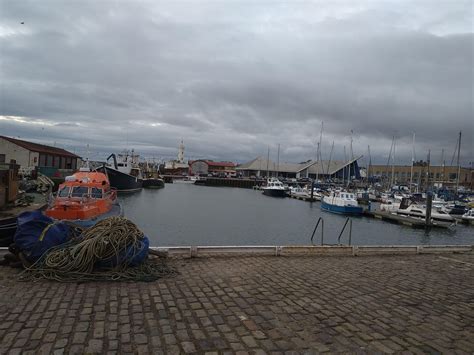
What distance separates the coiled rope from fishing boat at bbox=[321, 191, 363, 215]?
40.1 metres

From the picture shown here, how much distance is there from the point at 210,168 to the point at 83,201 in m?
134

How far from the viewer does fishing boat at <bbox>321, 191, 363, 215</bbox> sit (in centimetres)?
4344

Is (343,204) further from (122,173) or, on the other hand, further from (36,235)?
(36,235)

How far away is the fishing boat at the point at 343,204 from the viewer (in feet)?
143

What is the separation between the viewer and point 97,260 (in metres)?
6.07

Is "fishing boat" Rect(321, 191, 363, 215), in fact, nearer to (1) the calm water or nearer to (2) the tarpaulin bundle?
(1) the calm water

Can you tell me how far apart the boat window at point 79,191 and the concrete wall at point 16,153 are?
44286 millimetres

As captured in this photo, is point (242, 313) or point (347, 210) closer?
point (242, 313)

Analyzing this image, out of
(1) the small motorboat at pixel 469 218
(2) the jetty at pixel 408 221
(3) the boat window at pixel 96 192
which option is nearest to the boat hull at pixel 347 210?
(2) the jetty at pixel 408 221

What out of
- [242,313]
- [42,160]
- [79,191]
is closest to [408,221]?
[79,191]

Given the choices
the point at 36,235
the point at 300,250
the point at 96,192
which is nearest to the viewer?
the point at 36,235

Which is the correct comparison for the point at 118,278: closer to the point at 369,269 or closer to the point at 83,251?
the point at 83,251

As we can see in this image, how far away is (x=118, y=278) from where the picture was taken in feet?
19.0

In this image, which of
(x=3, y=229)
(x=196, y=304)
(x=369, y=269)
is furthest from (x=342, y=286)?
(x=3, y=229)
